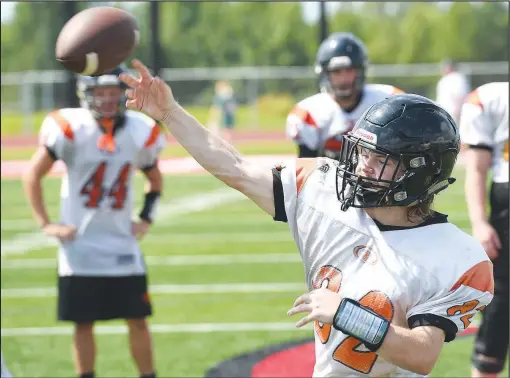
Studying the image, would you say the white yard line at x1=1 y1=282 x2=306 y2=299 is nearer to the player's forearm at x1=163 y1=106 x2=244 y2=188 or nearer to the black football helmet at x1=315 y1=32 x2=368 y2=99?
the black football helmet at x1=315 y1=32 x2=368 y2=99

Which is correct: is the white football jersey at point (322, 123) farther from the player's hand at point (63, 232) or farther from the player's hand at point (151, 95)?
the player's hand at point (151, 95)

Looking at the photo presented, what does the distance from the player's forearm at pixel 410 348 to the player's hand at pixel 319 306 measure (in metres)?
0.17

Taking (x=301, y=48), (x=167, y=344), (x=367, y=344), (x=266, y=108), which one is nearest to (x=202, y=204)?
(x=167, y=344)

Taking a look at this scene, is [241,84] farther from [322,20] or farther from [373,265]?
[373,265]

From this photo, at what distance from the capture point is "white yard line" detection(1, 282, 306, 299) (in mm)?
7719

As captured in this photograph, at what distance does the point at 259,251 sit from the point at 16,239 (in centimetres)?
292

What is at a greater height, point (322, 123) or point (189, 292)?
point (322, 123)

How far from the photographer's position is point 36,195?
5285mm

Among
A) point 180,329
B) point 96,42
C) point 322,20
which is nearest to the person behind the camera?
point 96,42

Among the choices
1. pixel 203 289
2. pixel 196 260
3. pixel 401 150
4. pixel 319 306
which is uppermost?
pixel 401 150

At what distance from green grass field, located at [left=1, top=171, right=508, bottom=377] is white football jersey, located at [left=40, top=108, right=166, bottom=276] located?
0.82 m

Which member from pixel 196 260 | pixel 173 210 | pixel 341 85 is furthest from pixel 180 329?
pixel 173 210

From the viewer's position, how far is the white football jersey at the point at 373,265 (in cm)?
273

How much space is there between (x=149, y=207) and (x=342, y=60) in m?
1.47
